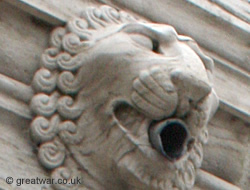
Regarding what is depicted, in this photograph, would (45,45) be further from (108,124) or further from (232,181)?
(232,181)

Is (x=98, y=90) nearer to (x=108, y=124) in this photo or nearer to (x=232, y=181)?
(x=108, y=124)

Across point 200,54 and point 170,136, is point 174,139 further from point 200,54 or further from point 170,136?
point 200,54

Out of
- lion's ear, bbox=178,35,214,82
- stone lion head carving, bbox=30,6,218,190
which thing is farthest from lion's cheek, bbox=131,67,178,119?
lion's ear, bbox=178,35,214,82

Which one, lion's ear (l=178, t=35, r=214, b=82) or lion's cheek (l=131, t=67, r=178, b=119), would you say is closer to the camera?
lion's cheek (l=131, t=67, r=178, b=119)

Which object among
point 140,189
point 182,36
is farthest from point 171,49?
point 140,189

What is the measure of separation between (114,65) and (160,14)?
0.39 meters

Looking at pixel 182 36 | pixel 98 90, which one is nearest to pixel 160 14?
pixel 182 36

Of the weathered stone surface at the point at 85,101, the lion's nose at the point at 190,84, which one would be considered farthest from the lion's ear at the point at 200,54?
the lion's nose at the point at 190,84

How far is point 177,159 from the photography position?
3.32 meters

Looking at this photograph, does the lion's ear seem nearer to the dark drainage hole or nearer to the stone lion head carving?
the stone lion head carving

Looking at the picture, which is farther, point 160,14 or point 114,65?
point 160,14

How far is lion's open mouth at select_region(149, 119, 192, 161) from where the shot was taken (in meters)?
3.30

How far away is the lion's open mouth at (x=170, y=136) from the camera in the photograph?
3.30 metres

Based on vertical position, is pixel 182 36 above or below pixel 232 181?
above
